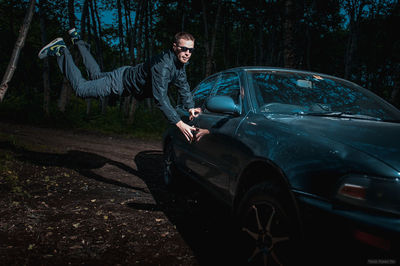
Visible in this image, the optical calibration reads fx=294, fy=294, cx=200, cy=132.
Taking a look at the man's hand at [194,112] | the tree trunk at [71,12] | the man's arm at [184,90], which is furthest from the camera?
the tree trunk at [71,12]

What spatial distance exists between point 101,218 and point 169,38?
71.7ft

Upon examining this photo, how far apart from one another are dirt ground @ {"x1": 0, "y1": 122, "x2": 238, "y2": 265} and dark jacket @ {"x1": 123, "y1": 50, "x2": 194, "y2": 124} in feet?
4.33

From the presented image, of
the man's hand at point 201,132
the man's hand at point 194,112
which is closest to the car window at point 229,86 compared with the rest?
the man's hand at point 194,112


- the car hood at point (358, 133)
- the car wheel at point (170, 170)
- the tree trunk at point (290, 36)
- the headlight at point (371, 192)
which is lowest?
the car wheel at point (170, 170)

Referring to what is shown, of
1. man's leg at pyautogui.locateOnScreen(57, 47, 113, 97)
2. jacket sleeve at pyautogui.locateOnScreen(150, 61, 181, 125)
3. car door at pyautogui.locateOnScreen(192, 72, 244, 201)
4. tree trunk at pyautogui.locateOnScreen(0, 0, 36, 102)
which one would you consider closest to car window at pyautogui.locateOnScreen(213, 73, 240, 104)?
car door at pyautogui.locateOnScreen(192, 72, 244, 201)

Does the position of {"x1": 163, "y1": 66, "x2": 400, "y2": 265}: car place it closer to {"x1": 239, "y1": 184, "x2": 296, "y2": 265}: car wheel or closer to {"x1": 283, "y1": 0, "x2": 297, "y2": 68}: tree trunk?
{"x1": 239, "y1": 184, "x2": 296, "y2": 265}: car wheel

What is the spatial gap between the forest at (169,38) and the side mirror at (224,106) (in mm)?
1989

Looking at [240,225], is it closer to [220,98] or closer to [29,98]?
[220,98]

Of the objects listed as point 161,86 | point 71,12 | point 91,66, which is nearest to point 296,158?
point 161,86

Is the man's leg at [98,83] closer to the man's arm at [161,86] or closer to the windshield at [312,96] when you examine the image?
the man's arm at [161,86]

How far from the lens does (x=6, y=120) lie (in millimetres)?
13109

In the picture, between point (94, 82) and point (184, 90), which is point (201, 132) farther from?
point (94, 82)

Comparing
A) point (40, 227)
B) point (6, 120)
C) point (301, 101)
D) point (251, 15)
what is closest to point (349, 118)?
point (301, 101)

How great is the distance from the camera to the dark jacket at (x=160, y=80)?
11.6 feet
